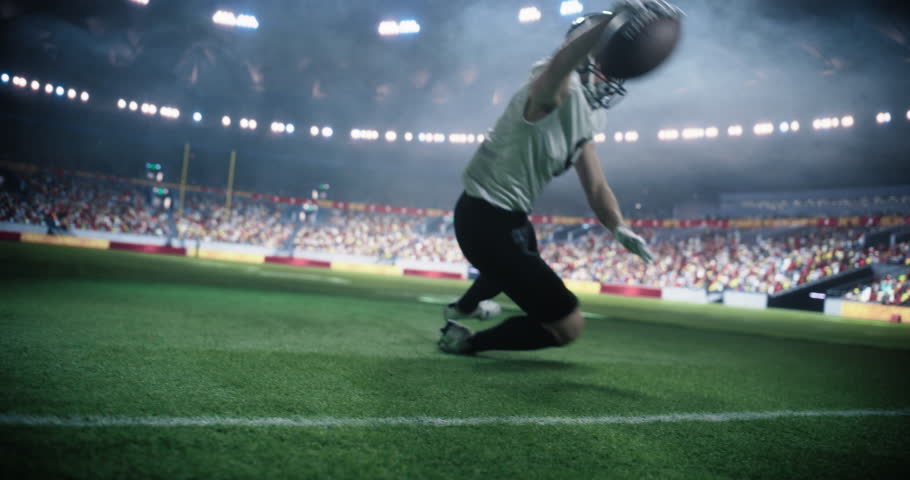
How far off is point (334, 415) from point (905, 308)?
76.3 feet

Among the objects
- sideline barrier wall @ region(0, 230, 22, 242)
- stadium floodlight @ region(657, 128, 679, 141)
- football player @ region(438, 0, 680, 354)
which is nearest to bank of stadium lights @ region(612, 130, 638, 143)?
stadium floodlight @ region(657, 128, 679, 141)

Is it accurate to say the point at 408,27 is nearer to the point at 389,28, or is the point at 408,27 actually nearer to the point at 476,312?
the point at 389,28

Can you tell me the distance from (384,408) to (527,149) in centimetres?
176

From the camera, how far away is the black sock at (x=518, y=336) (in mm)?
3393

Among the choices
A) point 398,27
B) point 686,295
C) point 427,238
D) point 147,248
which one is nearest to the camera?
point 686,295

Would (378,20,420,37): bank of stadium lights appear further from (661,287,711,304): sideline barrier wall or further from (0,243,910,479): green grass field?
(0,243,910,479): green grass field

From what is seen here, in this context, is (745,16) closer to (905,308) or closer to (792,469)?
(905,308)

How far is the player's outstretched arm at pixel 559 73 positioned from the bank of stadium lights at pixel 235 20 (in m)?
40.7

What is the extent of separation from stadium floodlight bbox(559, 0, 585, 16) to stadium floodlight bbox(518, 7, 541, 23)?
1.56 metres

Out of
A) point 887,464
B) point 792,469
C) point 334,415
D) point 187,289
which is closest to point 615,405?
point 792,469

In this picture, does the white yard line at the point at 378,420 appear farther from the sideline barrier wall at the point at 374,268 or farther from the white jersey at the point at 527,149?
the sideline barrier wall at the point at 374,268

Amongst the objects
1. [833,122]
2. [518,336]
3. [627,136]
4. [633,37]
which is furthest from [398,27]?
[633,37]

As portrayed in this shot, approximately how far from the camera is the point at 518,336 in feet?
11.5

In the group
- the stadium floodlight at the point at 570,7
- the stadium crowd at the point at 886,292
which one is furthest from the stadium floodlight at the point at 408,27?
the stadium crowd at the point at 886,292
